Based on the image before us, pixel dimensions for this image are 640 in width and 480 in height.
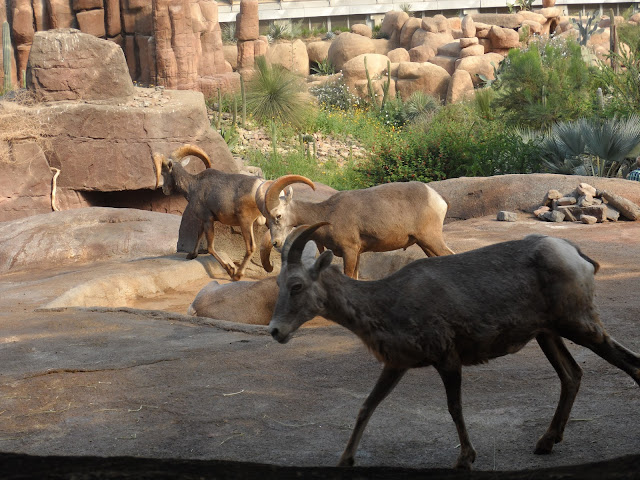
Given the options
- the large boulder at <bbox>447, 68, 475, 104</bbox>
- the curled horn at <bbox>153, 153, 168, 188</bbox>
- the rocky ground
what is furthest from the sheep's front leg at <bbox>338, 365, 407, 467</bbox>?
the large boulder at <bbox>447, 68, 475, 104</bbox>

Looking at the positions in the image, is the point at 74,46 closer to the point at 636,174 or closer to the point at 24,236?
the point at 24,236

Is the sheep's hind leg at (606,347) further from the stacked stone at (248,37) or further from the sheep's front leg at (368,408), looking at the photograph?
the stacked stone at (248,37)

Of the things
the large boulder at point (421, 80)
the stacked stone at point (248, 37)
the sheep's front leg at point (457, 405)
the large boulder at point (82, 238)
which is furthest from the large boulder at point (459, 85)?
the sheep's front leg at point (457, 405)

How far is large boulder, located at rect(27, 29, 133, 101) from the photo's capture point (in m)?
17.0

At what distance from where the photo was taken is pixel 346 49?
39.7 meters

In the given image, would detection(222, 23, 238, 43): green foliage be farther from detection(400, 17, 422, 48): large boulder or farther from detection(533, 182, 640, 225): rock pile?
detection(533, 182, 640, 225): rock pile

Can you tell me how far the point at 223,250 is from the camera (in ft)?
41.0

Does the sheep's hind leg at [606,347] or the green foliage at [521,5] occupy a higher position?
the green foliage at [521,5]

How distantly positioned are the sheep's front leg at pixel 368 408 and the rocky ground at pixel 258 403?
123 millimetres

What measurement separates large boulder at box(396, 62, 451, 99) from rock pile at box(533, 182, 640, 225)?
72.7 feet

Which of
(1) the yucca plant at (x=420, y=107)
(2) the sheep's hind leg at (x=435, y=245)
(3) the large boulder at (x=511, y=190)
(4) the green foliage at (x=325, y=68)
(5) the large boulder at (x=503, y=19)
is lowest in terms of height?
(1) the yucca plant at (x=420, y=107)

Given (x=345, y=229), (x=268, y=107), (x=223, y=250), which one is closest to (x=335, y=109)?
(x=268, y=107)

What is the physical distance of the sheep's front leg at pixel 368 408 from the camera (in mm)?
4160

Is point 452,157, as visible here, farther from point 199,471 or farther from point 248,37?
point 199,471
